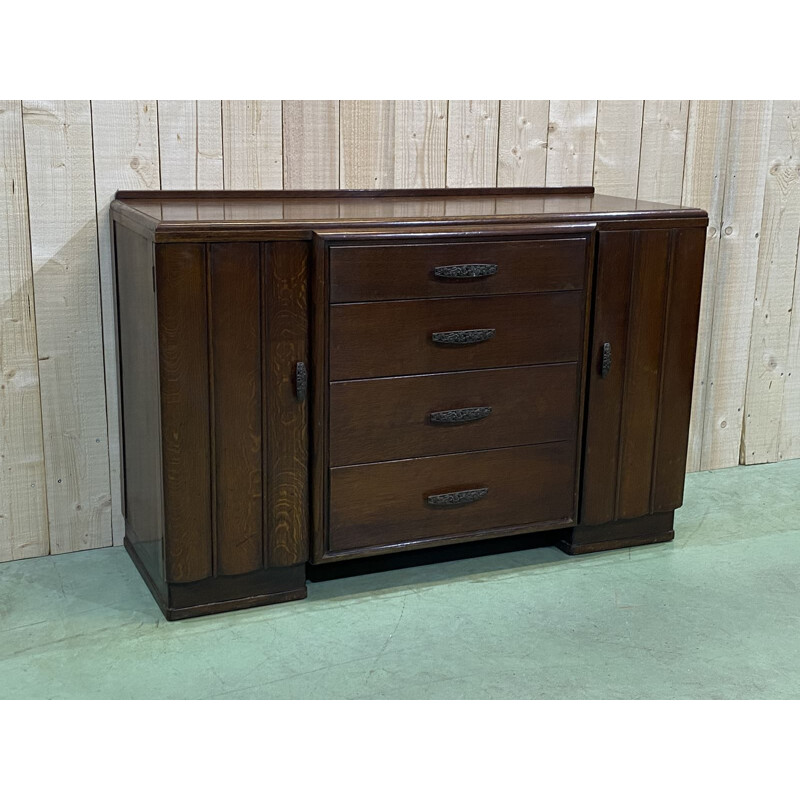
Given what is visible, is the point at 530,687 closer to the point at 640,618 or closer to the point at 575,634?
the point at 575,634

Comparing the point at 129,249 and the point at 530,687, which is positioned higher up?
the point at 129,249

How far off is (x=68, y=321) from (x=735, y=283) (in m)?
2.08

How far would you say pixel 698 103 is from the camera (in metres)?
3.29

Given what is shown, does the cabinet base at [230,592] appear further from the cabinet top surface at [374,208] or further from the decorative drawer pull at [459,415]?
the cabinet top surface at [374,208]

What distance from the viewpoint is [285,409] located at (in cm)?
248

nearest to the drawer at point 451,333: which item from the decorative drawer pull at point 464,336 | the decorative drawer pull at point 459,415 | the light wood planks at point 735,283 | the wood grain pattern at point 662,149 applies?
the decorative drawer pull at point 464,336

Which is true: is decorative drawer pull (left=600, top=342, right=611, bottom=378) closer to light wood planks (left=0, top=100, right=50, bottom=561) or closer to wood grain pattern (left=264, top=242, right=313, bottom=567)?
wood grain pattern (left=264, top=242, right=313, bottom=567)

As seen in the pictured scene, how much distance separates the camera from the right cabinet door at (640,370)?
8.98ft

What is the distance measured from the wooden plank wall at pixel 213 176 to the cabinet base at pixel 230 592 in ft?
1.56

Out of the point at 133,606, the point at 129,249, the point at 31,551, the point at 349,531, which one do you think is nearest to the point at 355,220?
the point at 129,249

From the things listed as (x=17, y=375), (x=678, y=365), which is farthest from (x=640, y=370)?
(x=17, y=375)

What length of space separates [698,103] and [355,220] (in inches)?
55.7

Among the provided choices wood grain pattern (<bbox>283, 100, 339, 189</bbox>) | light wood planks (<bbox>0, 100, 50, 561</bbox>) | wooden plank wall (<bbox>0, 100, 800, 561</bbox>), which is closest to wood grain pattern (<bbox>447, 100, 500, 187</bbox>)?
wooden plank wall (<bbox>0, 100, 800, 561</bbox>)

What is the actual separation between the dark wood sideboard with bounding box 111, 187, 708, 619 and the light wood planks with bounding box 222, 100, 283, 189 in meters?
0.06
